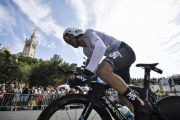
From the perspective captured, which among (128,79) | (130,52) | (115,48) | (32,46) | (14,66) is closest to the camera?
(130,52)

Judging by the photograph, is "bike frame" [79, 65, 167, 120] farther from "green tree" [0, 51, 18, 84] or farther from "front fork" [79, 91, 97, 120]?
"green tree" [0, 51, 18, 84]

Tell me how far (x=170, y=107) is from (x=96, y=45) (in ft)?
6.13

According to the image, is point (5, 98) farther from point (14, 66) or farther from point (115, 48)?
point (14, 66)

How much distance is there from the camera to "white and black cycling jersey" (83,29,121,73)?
1868 millimetres

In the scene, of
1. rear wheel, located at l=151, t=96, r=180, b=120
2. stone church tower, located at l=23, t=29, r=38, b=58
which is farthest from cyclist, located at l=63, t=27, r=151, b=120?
stone church tower, located at l=23, t=29, r=38, b=58

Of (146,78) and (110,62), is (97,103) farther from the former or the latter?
(146,78)

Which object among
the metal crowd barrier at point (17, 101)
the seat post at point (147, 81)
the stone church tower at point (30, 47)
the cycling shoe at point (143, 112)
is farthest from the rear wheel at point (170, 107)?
the stone church tower at point (30, 47)

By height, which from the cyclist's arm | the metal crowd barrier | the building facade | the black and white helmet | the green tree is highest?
the building facade

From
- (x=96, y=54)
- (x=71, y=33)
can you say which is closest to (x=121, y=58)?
(x=96, y=54)

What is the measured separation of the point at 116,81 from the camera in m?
1.89

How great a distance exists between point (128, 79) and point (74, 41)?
1.38m

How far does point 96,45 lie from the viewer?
6.42ft

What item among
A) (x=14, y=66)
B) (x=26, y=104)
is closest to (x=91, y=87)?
(x=26, y=104)

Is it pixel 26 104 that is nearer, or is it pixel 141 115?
pixel 141 115
